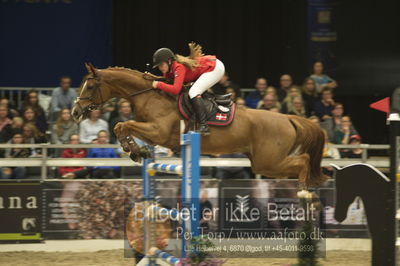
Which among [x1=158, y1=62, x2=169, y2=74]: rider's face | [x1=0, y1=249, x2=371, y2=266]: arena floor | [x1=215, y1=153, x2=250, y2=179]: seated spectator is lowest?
[x1=0, y1=249, x2=371, y2=266]: arena floor

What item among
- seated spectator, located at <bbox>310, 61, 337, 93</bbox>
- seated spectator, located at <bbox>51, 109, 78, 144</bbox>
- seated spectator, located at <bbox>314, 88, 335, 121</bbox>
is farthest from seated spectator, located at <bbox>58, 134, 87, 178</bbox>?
seated spectator, located at <bbox>310, 61, 337, 93</bbox>

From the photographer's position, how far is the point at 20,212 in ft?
26.0

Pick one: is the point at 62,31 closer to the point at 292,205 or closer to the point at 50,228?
the point at 50,228

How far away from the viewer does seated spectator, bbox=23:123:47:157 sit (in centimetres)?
834

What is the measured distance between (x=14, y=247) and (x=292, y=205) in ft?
11.3

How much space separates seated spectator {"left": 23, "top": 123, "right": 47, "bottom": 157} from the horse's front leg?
2.31m

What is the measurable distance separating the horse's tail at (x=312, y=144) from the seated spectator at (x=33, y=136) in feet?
10.8

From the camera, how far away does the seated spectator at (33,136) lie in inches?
328

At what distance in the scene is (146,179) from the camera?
6.04 metres

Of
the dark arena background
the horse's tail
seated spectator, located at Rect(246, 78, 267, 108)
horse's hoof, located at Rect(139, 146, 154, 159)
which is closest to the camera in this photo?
horse's hoof, located at Rect(139, 146, 154, 159)

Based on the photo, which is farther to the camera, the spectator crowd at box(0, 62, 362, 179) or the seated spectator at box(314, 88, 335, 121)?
the seated spectator at box(314, 88, 335, 121)

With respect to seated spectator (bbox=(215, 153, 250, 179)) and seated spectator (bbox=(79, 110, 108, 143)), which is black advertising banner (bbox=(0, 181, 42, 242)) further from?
seated spectator (bbox=(215, 153, 250, 179))

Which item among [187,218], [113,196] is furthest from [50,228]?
[187,218]

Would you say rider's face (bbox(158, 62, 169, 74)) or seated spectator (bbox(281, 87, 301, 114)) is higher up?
rider's face (bbox(158, 62, 169, 74))
